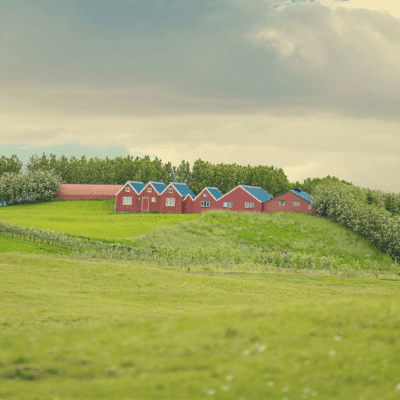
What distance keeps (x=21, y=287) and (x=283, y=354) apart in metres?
16.7

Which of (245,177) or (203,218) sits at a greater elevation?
(245,177)

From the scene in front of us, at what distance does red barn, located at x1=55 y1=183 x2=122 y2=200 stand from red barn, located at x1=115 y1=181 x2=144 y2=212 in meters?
14.6

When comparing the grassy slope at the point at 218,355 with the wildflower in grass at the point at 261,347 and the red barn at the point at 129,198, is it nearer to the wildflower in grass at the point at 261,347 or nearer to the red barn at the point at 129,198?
the wildflower in grass at the point at 261,347

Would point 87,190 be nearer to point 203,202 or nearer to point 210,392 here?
point 203,202

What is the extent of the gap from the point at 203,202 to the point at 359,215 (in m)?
29.1

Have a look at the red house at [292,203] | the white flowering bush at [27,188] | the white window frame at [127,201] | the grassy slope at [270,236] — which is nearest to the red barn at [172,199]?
the white window frame at [127,201]

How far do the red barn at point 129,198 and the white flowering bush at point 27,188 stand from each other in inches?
876

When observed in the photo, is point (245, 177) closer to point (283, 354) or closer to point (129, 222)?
point (129, 222)

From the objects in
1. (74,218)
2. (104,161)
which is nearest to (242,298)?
(74,218)

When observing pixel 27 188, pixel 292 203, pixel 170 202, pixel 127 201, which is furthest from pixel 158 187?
pixel 27 188

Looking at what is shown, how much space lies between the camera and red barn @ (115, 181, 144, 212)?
293ft

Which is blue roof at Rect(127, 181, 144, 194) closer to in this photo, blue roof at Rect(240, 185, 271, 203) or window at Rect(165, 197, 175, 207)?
window at Rect(165, 197, 175, 207)

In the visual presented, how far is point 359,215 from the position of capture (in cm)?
6825

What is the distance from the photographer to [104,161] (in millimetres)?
132125
